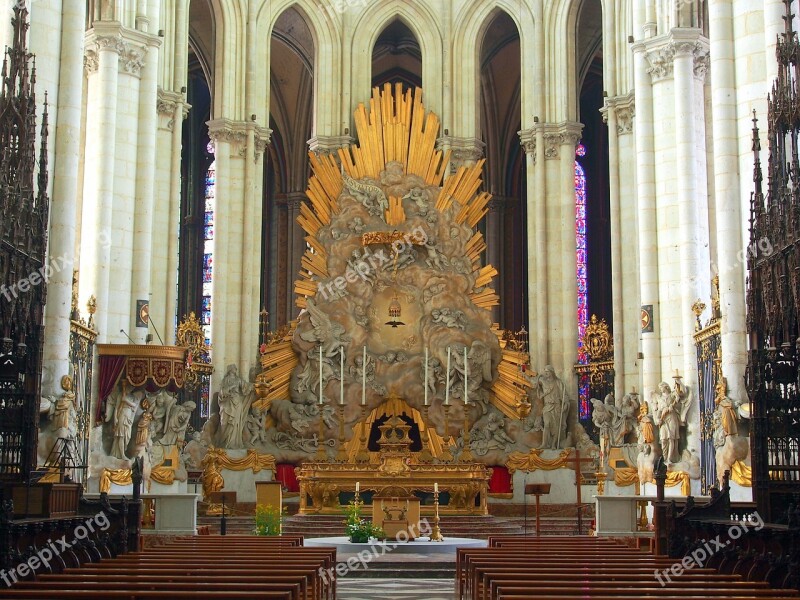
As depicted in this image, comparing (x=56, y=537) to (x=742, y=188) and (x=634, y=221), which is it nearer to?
(x=742, y=188)

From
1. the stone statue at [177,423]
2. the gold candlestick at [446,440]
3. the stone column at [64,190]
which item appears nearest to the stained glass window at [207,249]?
the gold candlestick at [446,440]

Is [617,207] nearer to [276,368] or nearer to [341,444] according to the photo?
[341,444]

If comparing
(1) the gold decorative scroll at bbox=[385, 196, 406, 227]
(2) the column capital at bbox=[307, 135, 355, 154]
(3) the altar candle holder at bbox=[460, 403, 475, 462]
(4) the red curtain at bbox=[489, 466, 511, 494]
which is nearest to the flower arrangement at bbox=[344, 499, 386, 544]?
(3) the altar candle holder at bbox=[460, 403, 475, 462]

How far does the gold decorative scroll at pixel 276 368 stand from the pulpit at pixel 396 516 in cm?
881

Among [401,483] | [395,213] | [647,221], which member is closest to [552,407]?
[401,483]

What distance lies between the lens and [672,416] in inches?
834

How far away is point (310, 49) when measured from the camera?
33531 mm

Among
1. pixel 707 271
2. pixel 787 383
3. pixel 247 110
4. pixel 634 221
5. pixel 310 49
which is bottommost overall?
pixel 787 383

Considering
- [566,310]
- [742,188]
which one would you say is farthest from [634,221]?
[742,188]

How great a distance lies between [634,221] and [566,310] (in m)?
2.92

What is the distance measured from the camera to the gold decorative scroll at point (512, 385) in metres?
27.4

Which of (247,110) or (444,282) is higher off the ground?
(247,110)

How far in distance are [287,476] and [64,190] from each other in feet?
35.6

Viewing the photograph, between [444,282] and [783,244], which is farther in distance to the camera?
[444,282]
